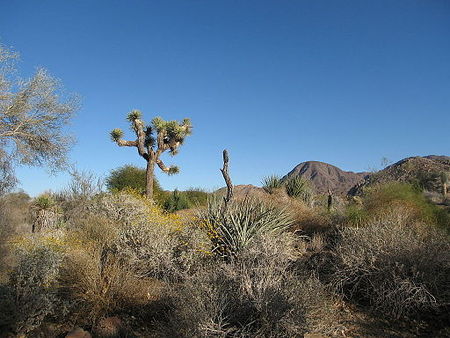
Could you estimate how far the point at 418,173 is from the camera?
123 ft

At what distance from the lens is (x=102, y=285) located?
603 cm

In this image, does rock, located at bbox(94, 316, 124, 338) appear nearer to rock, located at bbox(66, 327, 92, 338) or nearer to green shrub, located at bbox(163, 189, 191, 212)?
rock, located at bbox(66, 327, 92, 338)

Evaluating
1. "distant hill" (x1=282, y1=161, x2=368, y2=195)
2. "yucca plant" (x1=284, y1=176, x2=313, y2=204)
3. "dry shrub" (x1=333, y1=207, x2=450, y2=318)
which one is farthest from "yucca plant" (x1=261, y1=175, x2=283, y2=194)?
"distant hill" (x1=282, y1=161, x2=368, y2=195)

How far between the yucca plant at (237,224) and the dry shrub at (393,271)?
1.99 m

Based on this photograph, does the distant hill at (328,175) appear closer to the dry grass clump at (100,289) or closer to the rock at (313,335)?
the dry grass clump at (100,289)

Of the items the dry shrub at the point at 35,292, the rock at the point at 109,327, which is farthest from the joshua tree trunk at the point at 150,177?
the rock at the point at 109,327

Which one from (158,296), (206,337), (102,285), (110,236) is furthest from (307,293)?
(110,236)

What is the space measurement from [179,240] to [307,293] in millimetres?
3954

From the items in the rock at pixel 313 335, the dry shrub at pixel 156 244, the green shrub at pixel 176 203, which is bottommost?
the rock at pixel 313 335

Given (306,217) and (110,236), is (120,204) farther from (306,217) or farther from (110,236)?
(306,217)

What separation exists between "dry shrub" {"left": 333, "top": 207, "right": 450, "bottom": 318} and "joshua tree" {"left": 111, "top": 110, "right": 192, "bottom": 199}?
14596 mm

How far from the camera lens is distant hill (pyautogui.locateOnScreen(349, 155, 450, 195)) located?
2941 centimetres

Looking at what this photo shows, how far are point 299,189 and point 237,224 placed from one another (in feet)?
36.8

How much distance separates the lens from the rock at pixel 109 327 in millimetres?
5098
